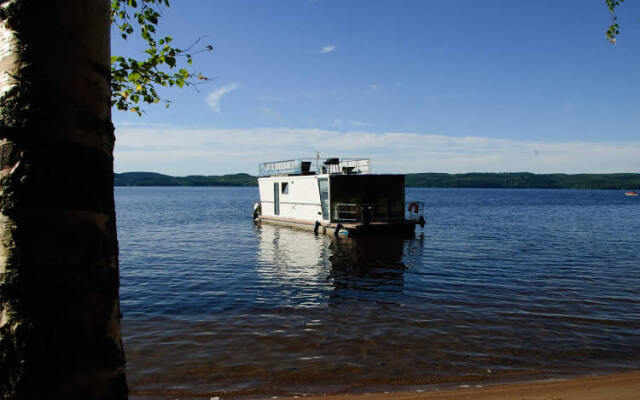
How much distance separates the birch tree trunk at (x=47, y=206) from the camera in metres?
1.23

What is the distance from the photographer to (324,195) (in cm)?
2891

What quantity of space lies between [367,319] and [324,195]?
17.8 metres

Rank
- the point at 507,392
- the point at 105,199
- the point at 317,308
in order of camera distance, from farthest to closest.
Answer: the point at 317,308 < the point at 507,392 < the point at 105,199

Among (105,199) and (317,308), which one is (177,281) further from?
(105,199)

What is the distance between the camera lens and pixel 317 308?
1276 centimetres

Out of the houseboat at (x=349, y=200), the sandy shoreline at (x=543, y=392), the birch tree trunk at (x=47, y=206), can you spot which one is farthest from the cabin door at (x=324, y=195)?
the birch tree trunk at (x=47, y=206)

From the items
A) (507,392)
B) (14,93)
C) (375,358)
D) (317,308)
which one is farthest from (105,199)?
(317,308)

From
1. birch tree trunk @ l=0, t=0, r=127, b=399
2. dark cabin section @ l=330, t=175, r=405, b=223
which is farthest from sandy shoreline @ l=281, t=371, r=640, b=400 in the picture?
dark cabin section @ l=330, t=175, r=405, b=223

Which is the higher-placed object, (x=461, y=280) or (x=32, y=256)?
(x=32, y=256)

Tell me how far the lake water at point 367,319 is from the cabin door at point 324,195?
5414 millimetres

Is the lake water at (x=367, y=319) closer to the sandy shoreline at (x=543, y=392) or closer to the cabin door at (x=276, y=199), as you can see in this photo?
the sandy shoreline at (x=543, y=392)

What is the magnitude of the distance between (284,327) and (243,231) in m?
26.4

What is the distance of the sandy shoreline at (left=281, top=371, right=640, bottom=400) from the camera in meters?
6.50

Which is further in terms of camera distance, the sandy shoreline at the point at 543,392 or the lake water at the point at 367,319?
the lake water at the point at 367,319
